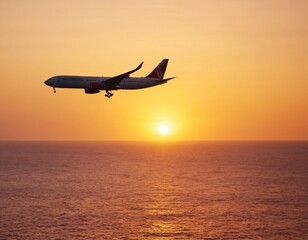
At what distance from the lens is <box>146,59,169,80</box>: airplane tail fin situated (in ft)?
417

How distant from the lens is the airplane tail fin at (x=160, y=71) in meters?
127

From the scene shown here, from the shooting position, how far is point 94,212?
162125 mm

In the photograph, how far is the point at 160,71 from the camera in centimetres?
12925

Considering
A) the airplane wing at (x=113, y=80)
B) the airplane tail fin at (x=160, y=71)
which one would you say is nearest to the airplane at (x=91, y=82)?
the airplane wing at (x=113, y=80)

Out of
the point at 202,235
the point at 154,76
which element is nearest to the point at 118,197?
the point at 202,235

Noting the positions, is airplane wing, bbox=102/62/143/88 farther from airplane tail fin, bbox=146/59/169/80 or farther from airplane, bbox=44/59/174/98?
airplane tail fin, bbox=146/59/169/80

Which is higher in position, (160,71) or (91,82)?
(160,71)

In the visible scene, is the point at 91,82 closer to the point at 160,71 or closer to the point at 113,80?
the point at 113,80

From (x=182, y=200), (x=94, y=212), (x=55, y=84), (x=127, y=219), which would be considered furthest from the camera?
(x=182, y=200)

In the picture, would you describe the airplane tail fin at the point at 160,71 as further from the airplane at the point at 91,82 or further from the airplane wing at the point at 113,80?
the airplane wing at the point at 113,80

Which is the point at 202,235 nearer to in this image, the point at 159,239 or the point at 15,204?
the point at 159,239

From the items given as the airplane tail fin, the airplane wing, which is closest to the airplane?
the airplane wing

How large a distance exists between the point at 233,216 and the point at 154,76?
61.2 m

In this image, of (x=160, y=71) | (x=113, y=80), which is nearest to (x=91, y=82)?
(x=113, y=80)
